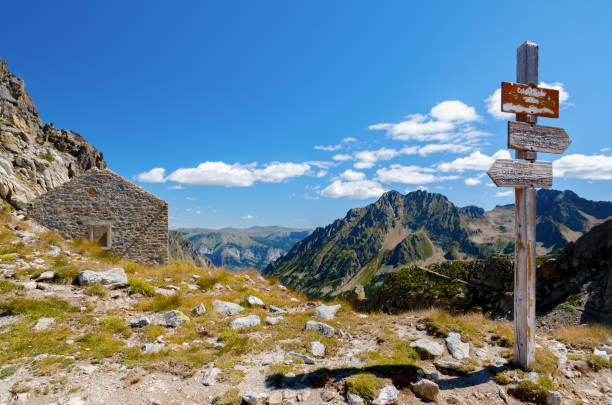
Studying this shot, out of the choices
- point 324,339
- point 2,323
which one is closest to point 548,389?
point 324,339

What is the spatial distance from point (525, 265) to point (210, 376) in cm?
680

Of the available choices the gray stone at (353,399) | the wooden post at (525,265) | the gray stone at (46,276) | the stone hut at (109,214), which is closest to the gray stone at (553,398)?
the wooden post at (525,265)

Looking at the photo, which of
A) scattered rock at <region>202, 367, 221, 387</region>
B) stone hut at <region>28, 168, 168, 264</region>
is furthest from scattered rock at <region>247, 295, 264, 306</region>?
stone hut at <region>28, 168, 168, 264</region>

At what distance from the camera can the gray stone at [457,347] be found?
20.9 ft

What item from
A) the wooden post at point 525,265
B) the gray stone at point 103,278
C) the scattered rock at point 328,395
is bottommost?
the scattered rock at point 328,395

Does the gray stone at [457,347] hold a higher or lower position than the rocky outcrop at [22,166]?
lower

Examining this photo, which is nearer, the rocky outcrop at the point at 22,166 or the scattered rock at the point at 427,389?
the scattered rock at the point at 427,389

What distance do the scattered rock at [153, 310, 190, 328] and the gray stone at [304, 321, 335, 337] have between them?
371 cm

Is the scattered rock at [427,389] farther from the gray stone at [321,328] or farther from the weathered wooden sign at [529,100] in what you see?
the weathered wooden sign at [529,100]

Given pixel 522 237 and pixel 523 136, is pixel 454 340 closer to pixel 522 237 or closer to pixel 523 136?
pixel 522 237

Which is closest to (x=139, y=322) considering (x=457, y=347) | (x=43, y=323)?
(x=43, y=323)

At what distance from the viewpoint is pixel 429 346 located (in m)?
6.65

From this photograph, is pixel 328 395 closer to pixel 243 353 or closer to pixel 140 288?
pixel 243 353

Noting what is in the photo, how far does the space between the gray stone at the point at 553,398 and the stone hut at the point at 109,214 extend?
58.3 ft
